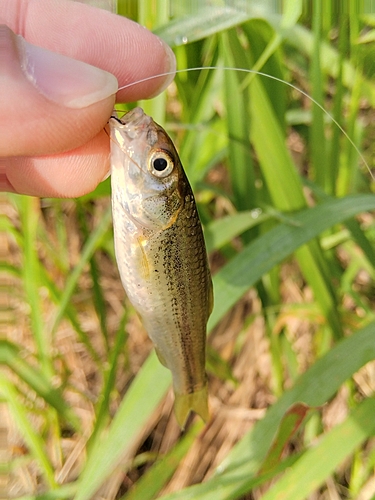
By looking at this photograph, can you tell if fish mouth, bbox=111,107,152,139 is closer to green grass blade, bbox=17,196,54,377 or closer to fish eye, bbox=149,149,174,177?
fish eye, bbox=149,149,174,177

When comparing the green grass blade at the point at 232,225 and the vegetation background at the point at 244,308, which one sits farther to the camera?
the green grass blade at the point at 232,225

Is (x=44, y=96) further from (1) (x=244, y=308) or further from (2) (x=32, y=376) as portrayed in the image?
(1) (x=244, y=308)

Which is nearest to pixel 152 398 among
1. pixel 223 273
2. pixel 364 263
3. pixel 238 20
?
pixel 223 273

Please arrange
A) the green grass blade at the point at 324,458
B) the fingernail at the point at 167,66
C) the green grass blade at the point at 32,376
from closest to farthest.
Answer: the green grass blade at the point at 324,458 < the fingernail at the point at 167,66 < the green grass blade at the point at 32,376

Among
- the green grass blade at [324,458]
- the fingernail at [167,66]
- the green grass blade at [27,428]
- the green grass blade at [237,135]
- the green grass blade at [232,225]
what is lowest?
the green grass blade at [27,428]

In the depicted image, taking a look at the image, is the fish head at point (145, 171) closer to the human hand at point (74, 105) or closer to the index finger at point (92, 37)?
the human hand at point (74, 105)

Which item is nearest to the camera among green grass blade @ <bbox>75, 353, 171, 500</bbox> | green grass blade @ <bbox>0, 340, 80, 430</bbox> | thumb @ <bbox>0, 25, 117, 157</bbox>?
thumb @ <bbox>0, 25, 117, 157</bbox>

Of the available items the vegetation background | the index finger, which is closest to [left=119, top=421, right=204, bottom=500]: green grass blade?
the vegetation background

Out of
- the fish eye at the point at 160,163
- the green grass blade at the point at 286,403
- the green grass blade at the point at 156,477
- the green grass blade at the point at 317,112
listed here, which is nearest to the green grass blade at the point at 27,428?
the green grass blade at the point at 156,477
